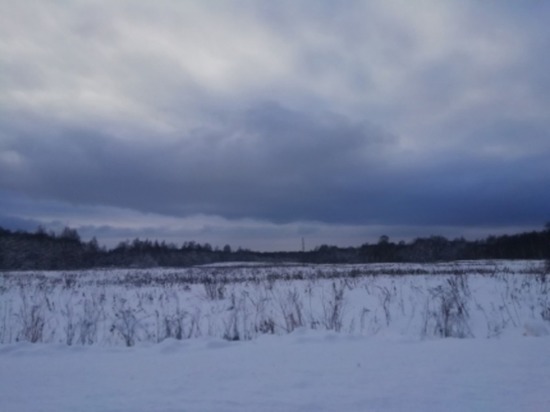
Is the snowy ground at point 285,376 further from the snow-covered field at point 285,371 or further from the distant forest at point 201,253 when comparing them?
the distant forest at point 201,253

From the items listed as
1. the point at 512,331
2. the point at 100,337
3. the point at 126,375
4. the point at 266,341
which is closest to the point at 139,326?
the point at 100,337

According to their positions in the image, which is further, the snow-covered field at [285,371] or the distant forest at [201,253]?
the distant forest at [201,253]

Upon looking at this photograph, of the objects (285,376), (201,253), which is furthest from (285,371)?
(201,253)

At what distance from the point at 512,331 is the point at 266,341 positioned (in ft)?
13.8

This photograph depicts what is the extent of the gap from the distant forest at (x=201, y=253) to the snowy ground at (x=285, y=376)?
56.1m

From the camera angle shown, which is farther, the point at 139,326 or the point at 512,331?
the point at 139,326

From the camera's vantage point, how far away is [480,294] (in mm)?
13531

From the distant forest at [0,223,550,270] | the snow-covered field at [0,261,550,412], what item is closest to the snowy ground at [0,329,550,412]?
the snow-covered field at [0,261,550,412]

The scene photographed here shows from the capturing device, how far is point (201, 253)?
9969 centimetres

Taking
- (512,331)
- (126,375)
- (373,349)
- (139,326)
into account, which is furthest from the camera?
(139,326)

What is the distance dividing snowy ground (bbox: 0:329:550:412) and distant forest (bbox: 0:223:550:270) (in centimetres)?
5608

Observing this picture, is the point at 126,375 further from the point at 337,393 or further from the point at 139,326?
the point at 139,326

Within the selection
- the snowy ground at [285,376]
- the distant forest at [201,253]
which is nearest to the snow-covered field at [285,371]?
the snowy ground at [285,376]

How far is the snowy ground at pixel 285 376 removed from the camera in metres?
4.09
